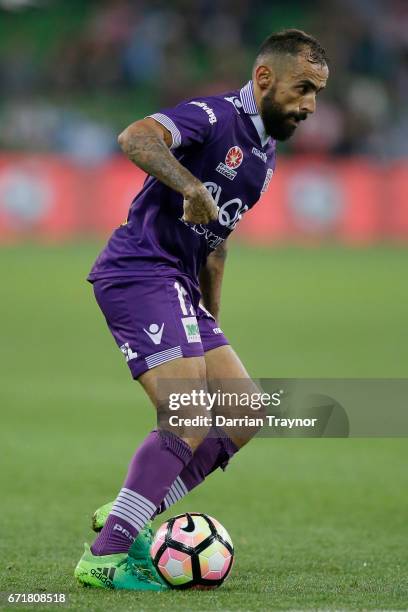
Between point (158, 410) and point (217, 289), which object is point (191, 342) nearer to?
point (158, 410)

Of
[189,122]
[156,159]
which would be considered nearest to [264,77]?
[189,122]

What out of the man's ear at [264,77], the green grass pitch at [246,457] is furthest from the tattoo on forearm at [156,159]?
the green grass pitch at [246,457]

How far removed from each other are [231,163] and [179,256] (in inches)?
18.5

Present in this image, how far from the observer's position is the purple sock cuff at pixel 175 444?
530 cm

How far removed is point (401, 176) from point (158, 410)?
19.2 meters

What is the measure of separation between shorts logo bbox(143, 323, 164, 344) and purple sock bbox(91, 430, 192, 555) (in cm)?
40

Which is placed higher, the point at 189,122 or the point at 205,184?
the point at 189,122

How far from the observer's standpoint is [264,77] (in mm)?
5551

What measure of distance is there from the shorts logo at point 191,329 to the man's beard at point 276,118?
0.91 meters

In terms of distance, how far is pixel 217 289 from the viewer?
20.5 feet

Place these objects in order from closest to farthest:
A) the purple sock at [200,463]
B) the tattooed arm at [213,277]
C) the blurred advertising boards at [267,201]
A: the purple sock at [200,463] → the tattooed arm at [213,277] → the blurred advertising boards at [267,201]

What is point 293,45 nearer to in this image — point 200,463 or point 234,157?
point 234,157

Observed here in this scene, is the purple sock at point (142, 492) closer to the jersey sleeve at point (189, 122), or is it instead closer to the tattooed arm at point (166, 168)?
the tattooed arm at point (166, 168)

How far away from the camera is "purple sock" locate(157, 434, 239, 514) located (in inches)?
227
